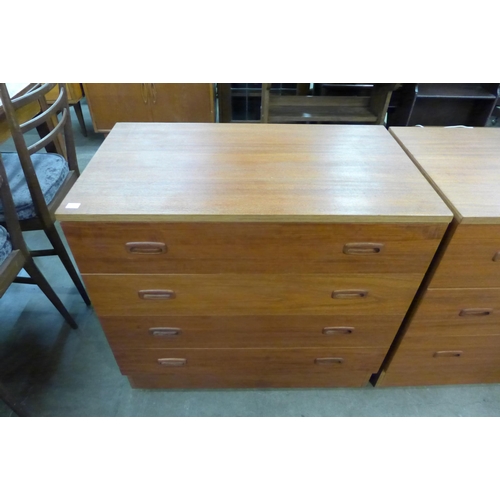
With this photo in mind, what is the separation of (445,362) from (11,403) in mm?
1420

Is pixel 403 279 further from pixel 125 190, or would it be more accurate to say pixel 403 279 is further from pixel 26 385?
pixel 26 385

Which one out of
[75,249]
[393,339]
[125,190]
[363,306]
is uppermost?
[125,190]

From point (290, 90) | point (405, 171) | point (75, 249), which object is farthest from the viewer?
point (290, 90)

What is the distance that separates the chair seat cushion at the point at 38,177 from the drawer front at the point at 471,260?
1.34 metres

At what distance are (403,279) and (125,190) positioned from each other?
0.74m

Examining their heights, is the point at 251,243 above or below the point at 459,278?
above

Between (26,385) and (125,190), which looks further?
(26,385)

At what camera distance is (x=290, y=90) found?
2811 millimetres

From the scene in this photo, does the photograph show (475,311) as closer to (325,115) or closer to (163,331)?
(163,331)

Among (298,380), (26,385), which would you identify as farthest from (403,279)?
(26,385)

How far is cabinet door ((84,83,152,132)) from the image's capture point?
247 centimetres

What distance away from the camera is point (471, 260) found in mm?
843

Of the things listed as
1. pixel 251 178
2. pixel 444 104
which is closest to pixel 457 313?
pixel 251 178

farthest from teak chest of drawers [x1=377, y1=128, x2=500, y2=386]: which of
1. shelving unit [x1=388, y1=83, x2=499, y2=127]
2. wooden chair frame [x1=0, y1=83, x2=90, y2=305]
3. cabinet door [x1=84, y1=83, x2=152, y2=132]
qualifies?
cabinet door [x1=84, y1=83, x2=152, y2=132]
